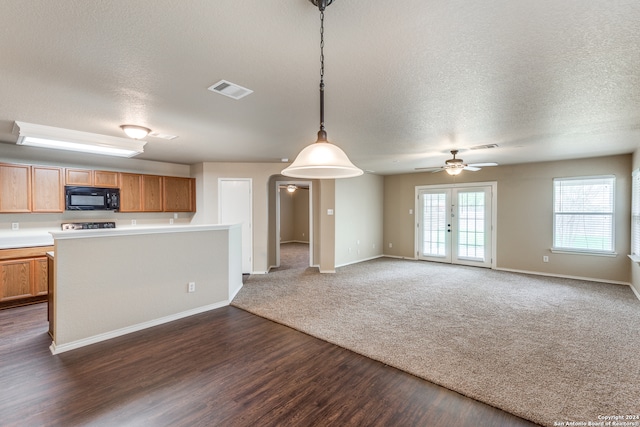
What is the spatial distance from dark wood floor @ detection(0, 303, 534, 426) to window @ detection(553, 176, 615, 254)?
18.0ft

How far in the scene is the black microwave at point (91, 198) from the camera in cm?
462

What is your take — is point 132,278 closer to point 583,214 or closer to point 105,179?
point 105,179

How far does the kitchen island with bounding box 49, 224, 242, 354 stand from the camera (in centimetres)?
290

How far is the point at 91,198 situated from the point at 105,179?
0.41m

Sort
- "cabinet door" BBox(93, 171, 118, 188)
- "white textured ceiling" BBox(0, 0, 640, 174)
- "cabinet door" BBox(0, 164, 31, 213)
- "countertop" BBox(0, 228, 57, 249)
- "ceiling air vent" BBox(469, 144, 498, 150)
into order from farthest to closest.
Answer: "cabinet door" BBox(93, 171, 118, 188), "ceiling air vent" BBox(469, 144, 498, 150), "countertop" BBox(0, 228, 57, 249), "cabinet door" BBox(0, 164, 31, 213), "white textured ceiling" BBox(0, 0, 640, 174)

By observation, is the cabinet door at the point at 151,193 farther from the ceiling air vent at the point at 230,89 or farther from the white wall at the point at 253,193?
the ceiling air vent at the point at 230,89

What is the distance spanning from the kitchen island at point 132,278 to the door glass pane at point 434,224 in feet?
18.2

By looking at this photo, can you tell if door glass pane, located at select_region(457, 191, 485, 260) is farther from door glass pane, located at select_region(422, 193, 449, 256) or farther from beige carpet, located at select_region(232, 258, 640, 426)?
beige carpet, located at select_region(232, 258, 640, 426)

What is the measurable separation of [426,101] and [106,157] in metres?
5.61

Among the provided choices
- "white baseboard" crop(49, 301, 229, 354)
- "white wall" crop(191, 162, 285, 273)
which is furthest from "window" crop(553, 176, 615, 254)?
"white baseboard" crop(49, 301, 229, 354)

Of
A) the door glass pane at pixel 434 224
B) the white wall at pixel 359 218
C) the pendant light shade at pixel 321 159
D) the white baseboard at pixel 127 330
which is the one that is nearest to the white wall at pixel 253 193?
the white wall at pixel 359 218

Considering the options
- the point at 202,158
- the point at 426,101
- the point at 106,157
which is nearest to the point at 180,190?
the point at 202,158

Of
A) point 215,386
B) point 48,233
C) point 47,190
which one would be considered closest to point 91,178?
point 47,190

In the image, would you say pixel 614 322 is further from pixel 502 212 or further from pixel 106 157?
pixel 106 157
